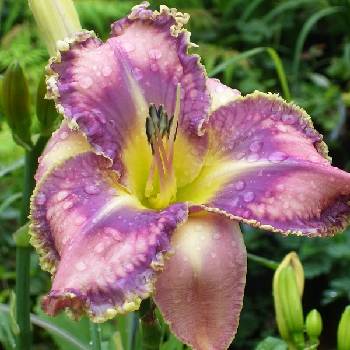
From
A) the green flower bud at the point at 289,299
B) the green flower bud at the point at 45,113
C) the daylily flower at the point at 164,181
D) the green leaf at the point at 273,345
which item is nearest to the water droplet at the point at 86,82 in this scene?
the daylily flower at the point at 164,181

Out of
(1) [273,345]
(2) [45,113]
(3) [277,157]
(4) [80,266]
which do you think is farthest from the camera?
(1) [273,345]

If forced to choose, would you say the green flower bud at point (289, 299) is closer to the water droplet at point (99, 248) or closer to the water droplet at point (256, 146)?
the water droplet at point (256, 146)

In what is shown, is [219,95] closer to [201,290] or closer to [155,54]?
[155,54]

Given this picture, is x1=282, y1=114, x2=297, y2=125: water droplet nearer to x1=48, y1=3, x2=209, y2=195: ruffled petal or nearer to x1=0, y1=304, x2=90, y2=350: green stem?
x1=48, y1=3, x2=209, y2=195: ruffled petal

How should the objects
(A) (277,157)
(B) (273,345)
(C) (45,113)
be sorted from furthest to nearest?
(B) (273,345)
(C) (45,113)
(A) (277,157)

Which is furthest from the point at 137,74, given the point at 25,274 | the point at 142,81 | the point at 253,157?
the point at 25,274

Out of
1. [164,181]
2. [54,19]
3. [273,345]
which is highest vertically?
[54,19]
